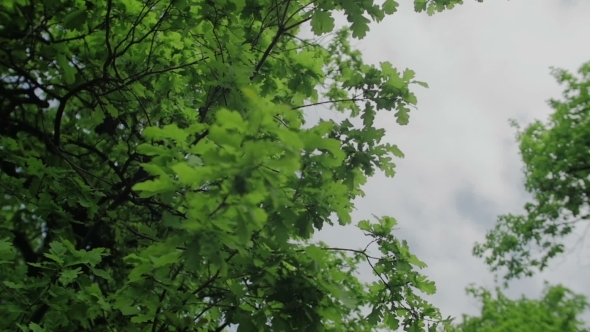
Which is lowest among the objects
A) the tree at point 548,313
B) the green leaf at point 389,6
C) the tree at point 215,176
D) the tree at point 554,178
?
the tree at point 215,176

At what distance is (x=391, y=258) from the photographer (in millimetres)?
3514

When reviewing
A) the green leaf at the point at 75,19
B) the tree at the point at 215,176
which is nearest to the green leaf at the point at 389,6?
the tree at the point at 215,176

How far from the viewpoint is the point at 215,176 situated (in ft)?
6.05

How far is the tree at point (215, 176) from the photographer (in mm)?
1975

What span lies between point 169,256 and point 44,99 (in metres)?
4.27

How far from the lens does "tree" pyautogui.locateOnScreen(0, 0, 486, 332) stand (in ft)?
6.48

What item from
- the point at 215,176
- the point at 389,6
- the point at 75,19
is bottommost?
the point at 215,176

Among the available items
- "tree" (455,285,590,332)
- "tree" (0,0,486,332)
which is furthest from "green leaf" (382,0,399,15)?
"tree" (455,285,590,332)

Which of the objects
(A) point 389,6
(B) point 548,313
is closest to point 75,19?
(A) point 389,6

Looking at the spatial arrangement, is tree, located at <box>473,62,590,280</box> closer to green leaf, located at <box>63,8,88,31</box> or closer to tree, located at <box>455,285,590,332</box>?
tree, located at <box>455,285,590,332</box>

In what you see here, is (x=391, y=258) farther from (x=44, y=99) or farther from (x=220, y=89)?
(x=44, y=99)

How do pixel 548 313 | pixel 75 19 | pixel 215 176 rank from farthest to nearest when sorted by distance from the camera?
pixel 548 313 → pixel 75 19 → pixel 215 176

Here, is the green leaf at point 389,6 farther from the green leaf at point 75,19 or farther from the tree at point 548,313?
the tree at point 548,313

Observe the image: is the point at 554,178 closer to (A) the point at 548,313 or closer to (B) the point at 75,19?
(A) the point at 548,313
